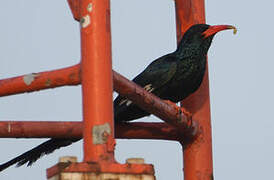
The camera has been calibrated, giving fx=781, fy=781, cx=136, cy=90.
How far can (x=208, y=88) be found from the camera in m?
6.76

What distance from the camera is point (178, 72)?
798 cm

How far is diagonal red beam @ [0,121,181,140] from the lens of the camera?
508 cm

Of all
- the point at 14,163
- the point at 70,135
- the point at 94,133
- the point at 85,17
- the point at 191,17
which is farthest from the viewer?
the point at 191,17

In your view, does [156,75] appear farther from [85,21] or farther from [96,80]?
[96,80]

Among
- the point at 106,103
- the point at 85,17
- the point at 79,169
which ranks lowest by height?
the point at 79,169

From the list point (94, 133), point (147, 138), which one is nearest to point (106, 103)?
point (94, 133)

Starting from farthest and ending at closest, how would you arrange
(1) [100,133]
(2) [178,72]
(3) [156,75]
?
(2) [178,72] → (3) [156,75] → (1) [100,133]

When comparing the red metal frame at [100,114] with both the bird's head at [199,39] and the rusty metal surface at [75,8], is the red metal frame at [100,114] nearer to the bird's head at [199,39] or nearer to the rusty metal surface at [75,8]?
the rusty metal surface at [75,8]

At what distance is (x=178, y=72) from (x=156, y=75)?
35 cm

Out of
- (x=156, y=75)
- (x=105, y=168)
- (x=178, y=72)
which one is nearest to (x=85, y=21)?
(x=105, y=168)

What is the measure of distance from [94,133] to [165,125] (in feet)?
7.24

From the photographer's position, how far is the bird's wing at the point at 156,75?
25.3ft

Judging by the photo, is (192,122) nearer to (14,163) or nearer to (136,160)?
(14,163)

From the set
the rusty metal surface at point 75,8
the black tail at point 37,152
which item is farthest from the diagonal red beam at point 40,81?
the black tail at point 37,152
